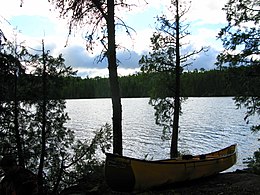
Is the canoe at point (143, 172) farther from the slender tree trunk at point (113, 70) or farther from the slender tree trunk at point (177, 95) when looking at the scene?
the slender tree trunk at point (177, 95)

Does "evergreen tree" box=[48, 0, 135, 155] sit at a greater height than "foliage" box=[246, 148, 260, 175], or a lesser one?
greater

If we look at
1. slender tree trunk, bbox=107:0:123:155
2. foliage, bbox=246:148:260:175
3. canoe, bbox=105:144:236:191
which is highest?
slender tree trunk, bbox=107:0:123:155

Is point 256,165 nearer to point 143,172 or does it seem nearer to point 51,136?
point 143,172

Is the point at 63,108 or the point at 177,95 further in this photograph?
the point at 177,95

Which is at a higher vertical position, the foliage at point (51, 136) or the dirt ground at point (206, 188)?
the foliage at point (51, 136)

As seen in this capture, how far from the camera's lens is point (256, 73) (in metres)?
12.6

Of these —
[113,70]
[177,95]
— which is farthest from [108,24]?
[177,95]

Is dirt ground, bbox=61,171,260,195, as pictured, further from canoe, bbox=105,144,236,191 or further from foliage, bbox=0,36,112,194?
foliage, bbox=0,36,112,194

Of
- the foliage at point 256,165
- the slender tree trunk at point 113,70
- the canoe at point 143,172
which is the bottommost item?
the foliage at point 256,165

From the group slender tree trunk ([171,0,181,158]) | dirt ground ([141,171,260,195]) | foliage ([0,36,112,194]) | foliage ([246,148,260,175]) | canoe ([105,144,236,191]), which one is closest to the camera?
dirt ground ([141,171,260,195])

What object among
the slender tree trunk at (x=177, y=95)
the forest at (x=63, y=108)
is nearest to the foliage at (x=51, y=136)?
the forest at (x=63, y=108)

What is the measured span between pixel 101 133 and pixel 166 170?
2140mm

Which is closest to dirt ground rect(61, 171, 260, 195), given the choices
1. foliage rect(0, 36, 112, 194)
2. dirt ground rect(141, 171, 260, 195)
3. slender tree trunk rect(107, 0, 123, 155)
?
dirt ground rect(141, 171, 260, 195)

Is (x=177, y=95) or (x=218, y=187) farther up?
(x=177, y=95)
